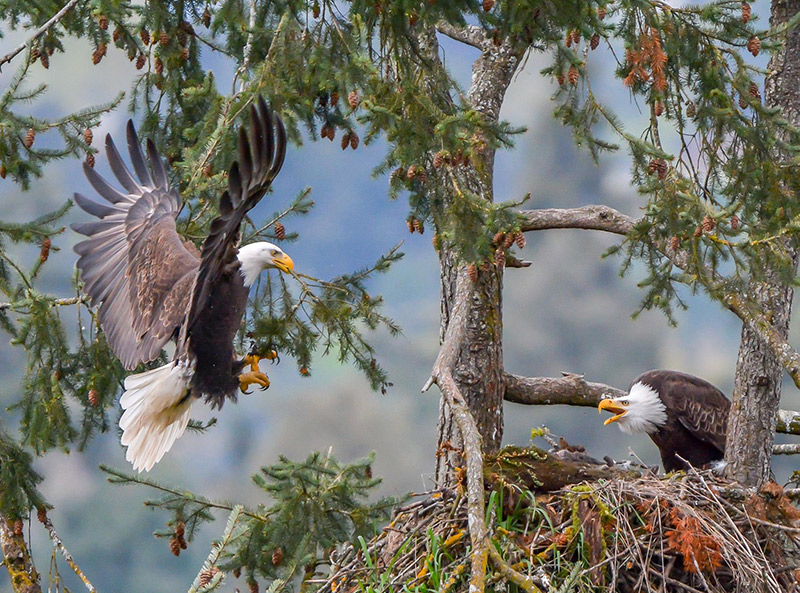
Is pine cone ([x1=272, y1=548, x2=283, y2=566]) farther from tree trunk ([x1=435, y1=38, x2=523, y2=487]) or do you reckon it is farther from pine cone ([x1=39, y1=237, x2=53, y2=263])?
pine cone ([x1=39, y1=237, x2=53, y2=263])

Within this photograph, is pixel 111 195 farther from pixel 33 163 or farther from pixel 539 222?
pixel 539 222

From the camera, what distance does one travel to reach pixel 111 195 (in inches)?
223

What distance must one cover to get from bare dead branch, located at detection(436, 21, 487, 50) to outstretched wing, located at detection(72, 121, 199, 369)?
2.13m

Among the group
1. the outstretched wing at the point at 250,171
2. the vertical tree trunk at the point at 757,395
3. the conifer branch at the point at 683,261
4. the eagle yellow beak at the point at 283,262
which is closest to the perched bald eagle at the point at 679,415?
the vertical tree trunk at the point at 757,395

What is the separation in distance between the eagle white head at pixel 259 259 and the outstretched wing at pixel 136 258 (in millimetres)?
244

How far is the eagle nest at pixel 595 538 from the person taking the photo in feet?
11.9

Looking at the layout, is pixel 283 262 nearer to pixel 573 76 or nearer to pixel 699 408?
pixel 573 76

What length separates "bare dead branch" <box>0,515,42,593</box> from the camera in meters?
5.57

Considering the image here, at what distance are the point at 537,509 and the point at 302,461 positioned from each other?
1.71 meters

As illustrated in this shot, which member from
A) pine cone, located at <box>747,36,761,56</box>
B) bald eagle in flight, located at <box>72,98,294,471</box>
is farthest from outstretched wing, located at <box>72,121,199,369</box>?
pine cone, located at <box>747,36,761,56</box>

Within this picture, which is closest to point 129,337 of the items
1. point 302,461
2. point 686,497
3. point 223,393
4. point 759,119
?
point 223,393

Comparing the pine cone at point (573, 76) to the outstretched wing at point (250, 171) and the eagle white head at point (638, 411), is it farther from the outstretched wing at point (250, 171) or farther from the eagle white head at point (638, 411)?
the outstretched wing at point (250, 171)

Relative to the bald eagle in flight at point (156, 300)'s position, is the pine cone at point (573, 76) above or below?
above

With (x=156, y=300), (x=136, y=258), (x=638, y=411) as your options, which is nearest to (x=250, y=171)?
(x=156, y=300)
